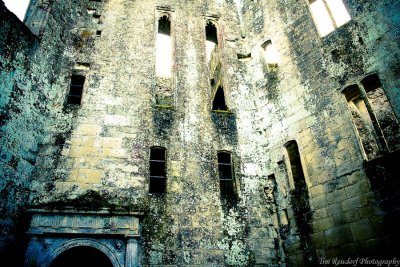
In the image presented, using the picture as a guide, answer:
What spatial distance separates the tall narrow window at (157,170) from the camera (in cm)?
861

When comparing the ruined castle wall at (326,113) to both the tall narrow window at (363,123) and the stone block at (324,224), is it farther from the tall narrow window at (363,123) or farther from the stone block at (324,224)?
the tall narrow window at (363,123)

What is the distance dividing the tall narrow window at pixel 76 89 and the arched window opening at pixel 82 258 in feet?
14.5

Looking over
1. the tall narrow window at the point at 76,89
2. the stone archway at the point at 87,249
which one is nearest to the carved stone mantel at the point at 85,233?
the stone archway at the point at 87,249

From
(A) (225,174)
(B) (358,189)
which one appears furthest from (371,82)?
(A) (225,174)

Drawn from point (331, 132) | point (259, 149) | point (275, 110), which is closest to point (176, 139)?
point (259, 149)

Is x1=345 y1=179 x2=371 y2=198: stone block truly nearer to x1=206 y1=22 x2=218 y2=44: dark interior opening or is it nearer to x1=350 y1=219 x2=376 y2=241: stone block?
x1=350 y1=219 x2=376 y2=241: stone block

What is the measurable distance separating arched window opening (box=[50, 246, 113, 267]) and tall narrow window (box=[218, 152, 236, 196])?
3.82m

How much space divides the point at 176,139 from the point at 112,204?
107 inches

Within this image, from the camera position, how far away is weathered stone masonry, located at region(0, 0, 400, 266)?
23.8ft

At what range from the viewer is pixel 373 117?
7.59 meters

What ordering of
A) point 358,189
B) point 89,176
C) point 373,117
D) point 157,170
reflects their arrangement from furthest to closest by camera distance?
point 157,170 → point 89,176 → point 373,117 → point 358,189

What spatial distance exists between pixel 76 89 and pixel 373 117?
29.0 feet

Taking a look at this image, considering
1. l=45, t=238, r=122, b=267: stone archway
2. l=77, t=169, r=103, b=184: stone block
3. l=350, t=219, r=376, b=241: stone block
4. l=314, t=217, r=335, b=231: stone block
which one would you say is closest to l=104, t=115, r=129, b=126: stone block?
l=77, t=169, r=103, b=184: stone block

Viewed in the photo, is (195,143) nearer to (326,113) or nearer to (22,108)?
(326,113)
